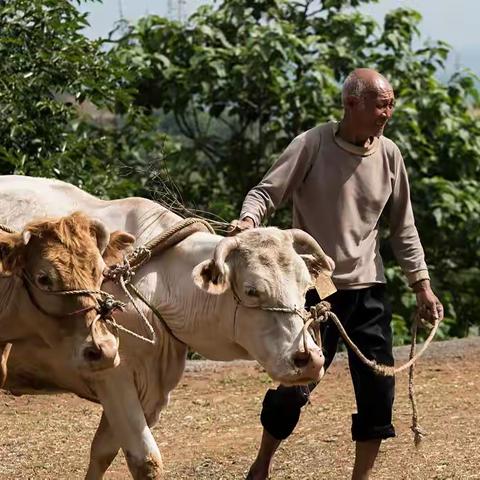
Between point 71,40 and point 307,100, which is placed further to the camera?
point 307,100

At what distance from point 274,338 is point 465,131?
298 inches

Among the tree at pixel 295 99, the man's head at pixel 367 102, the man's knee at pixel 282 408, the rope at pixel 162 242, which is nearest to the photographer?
the rope at pixel 162 242

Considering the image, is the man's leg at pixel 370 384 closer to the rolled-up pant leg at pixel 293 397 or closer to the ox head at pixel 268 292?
the rolled-up pant leg at pixel 293 397

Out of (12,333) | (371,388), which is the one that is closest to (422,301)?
(371,388)

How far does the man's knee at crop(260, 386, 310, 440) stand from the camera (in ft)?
19.5

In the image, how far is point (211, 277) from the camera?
17.1ft

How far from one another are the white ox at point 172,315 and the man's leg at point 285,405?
51 cm

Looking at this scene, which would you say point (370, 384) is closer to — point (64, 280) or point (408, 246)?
point (408, 246)

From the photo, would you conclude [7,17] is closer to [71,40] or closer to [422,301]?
[71,40]

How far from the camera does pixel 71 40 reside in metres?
9.80

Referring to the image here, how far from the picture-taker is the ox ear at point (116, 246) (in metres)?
5.48

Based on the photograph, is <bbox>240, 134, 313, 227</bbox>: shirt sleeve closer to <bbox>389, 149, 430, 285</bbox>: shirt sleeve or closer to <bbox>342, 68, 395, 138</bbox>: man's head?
<bbox>342, 68, 395, 138</bbox>: man's head

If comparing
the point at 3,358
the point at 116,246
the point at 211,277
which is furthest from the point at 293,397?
the point at 3,358

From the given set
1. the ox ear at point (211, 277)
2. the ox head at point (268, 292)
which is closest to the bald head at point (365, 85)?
the ox head at point (268, 292)
